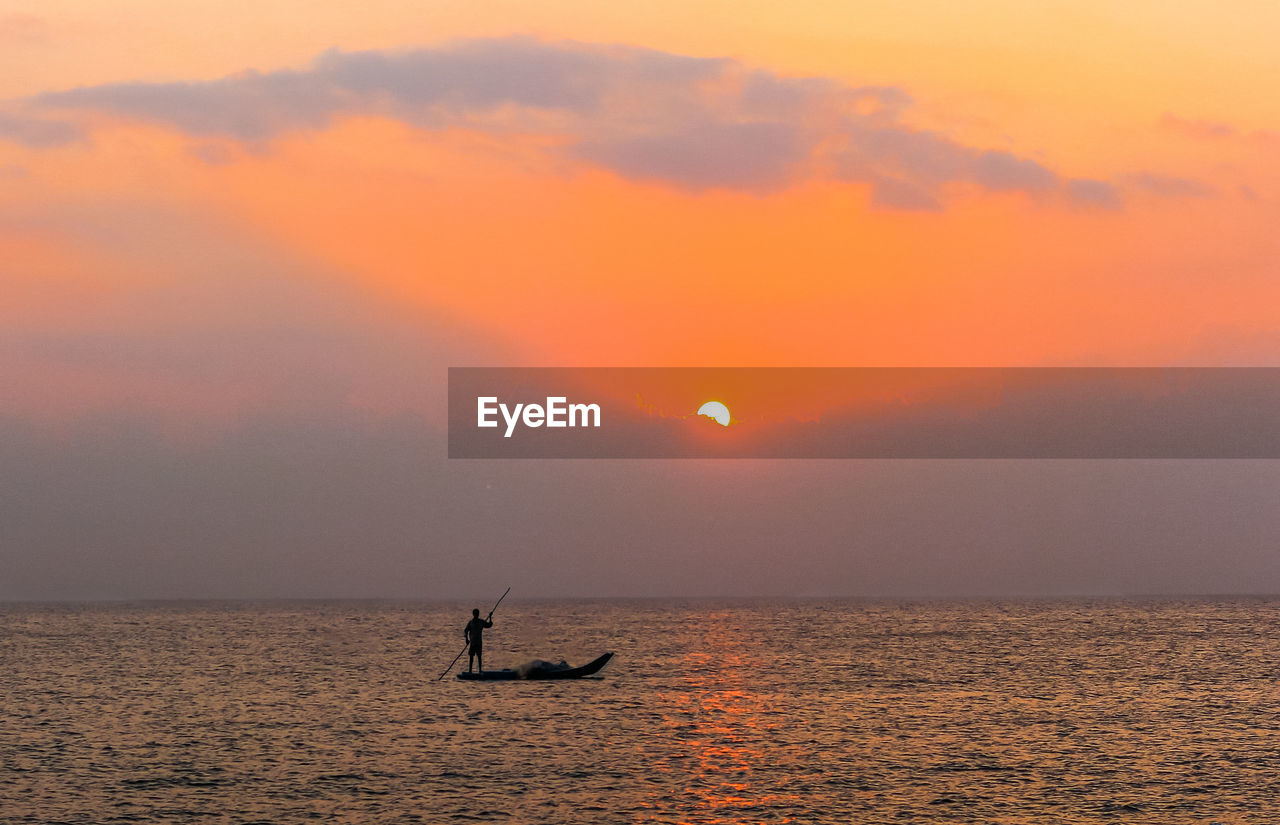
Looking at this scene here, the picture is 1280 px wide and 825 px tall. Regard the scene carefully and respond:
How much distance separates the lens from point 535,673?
68.2 m

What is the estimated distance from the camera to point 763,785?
3809 cm

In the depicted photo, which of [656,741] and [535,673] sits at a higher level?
[535,673]

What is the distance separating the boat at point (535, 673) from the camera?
66.1 metres

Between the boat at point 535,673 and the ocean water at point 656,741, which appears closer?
the ocean water at point 656,741

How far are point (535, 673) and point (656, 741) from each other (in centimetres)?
2194

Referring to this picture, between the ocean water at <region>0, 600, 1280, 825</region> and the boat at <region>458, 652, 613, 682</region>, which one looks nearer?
the ocean water at <region>0, 600, 1280, 825</region>

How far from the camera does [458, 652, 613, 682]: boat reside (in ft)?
217

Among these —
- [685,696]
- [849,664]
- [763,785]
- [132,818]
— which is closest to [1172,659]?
[849,664]

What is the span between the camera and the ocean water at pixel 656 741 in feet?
115

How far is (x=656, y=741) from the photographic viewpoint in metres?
47.3

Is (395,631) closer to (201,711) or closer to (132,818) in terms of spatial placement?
(201,711)

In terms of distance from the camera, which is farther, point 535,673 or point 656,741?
point 535,673

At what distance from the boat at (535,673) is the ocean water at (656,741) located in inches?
32.2

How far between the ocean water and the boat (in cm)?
82
